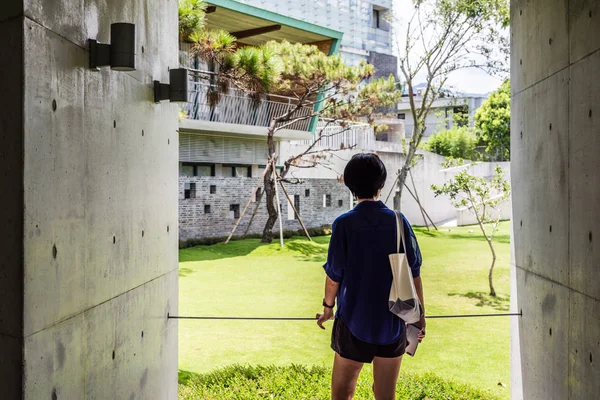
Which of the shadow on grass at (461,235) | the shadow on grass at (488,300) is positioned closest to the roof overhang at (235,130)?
the shadow on grass at (461,235)

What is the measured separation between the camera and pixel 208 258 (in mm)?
13422

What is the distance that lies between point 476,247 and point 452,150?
17535mm

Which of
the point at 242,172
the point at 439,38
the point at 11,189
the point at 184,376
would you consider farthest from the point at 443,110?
the point at 11,189

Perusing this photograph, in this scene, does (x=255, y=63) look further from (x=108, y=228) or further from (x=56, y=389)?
(x=56, y=389)

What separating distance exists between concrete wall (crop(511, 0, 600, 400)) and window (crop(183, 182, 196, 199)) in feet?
38.1

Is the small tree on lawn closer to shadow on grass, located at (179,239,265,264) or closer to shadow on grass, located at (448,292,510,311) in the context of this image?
shadow on grass, located at (179,239,265,264)

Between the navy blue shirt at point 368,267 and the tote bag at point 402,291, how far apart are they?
29mm

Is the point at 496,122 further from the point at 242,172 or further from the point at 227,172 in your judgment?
the point at 227,172

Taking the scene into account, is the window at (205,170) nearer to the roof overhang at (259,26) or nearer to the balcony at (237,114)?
the balcony at (237,114)

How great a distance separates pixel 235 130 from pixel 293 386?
10.3 metres

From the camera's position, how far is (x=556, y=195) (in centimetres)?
292

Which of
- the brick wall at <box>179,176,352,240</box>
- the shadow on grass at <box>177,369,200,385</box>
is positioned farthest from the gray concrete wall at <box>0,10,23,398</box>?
the brick wall at <box>179,176,352,240</box>

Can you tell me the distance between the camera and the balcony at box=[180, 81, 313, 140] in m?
13.7

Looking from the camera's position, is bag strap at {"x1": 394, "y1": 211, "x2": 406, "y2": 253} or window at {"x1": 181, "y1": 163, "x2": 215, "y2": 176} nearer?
bag strap at {"x1": 394, "y1": 211, "x2": 406, "y2": 253}
